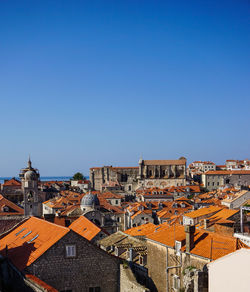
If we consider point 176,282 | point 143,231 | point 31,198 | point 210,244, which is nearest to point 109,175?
point 31,198

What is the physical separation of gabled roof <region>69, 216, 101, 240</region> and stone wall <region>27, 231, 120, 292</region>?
11.9 metres

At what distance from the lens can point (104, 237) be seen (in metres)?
33.3

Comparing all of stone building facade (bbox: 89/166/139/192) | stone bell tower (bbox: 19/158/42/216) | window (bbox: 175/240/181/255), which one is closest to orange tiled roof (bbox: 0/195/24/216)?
stone bell tower (bbox: 19/158/42/216)

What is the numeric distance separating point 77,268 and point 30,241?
3879mm

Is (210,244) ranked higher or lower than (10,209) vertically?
higher

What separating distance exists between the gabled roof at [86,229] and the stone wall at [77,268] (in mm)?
11865

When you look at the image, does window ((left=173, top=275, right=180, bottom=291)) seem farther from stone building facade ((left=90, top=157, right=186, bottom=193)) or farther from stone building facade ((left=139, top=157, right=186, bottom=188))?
stone building facade ((left=139, top=157, right=186, bottom=188))

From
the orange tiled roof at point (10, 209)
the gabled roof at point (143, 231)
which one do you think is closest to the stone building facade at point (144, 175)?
the orange tiled roof at point (10, 209)

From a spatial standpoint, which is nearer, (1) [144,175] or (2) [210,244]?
(2) [210,244]

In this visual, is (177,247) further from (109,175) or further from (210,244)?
(109,175)

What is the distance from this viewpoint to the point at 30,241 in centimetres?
2252

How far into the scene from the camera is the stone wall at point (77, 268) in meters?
19.6

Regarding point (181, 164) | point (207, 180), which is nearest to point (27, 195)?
point (207, 180)

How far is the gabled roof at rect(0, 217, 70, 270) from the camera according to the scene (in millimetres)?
20000
